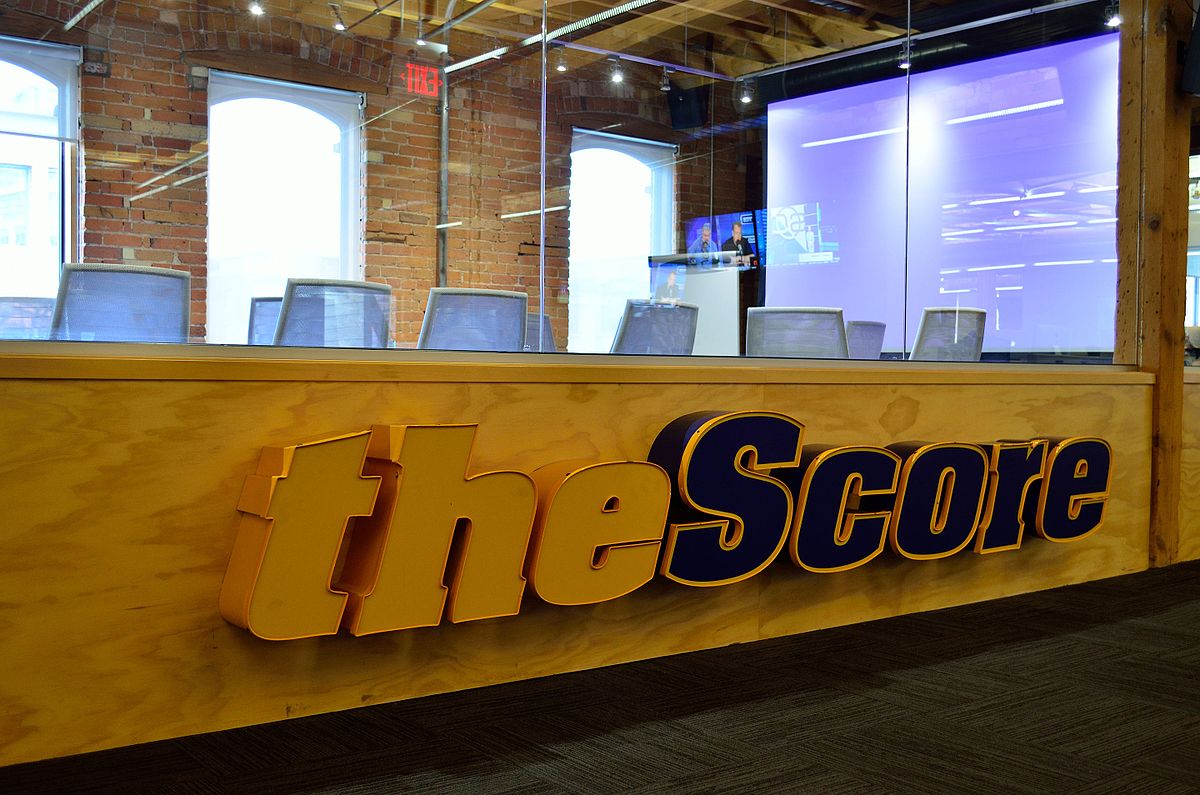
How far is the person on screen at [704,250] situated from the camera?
3.84 m

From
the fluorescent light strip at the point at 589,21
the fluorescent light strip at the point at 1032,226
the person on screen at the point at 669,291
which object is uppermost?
the fluorescent light strip at the point at 589,21

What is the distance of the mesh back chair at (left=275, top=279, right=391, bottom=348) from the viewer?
9.02ft

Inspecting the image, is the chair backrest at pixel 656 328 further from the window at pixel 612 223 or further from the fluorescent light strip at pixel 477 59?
the fluorescent light strip at pixel 477 59

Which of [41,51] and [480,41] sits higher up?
[480,41]

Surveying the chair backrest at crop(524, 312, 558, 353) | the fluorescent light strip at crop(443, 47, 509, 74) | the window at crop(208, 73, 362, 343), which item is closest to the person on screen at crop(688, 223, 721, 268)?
the chair backrest at crop(524, 312, 558, 353)

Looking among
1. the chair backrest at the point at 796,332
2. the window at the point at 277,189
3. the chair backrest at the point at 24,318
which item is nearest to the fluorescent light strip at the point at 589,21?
the window at the point at 277,189

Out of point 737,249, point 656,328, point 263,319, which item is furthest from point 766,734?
point 737,249

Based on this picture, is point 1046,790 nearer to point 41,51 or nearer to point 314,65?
point 314,65

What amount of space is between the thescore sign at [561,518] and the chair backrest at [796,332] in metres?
0.43

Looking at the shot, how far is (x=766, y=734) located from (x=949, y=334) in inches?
95.7

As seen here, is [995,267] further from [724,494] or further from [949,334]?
[724,494]

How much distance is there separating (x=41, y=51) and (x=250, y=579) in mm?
1304

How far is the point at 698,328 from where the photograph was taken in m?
3.62

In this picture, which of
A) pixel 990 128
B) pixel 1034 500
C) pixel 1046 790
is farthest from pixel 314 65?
pixel 990 128
